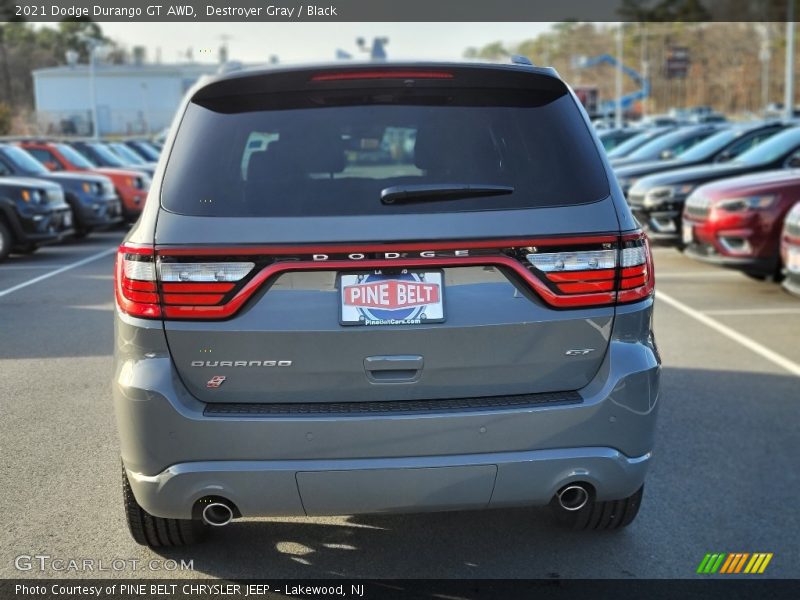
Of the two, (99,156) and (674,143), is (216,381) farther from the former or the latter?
(99,156)

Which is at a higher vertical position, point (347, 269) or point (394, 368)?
point (347, 269)

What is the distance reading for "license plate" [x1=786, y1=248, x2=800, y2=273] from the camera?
8781 mm

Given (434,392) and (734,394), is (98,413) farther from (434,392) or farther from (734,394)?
(734,394)

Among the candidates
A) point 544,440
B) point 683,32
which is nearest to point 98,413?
point 544,440

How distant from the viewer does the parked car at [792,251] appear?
28.9ft

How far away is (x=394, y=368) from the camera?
335cm

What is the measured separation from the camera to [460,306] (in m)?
3.36

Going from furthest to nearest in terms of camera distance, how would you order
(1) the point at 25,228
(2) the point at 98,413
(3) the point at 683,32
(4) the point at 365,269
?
(3) the point at 683,32 < (1) the point at 25,228 < (2) the point at 98,413 < (4) the point at 365,269

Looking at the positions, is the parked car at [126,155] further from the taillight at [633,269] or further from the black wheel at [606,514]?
the taillight at [633,269]

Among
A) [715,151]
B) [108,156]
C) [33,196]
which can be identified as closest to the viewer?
[33,196]

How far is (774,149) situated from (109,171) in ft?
40.0

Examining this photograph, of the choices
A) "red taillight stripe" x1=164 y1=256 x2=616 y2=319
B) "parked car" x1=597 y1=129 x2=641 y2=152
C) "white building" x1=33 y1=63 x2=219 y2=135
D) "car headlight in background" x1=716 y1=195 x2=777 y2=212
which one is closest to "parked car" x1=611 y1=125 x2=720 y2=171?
"parked car" x1=597 y1=129 x2=641 y2=152

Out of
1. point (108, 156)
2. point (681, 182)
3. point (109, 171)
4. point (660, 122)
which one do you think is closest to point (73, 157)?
point (109, 171)

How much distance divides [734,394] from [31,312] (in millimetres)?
6655
